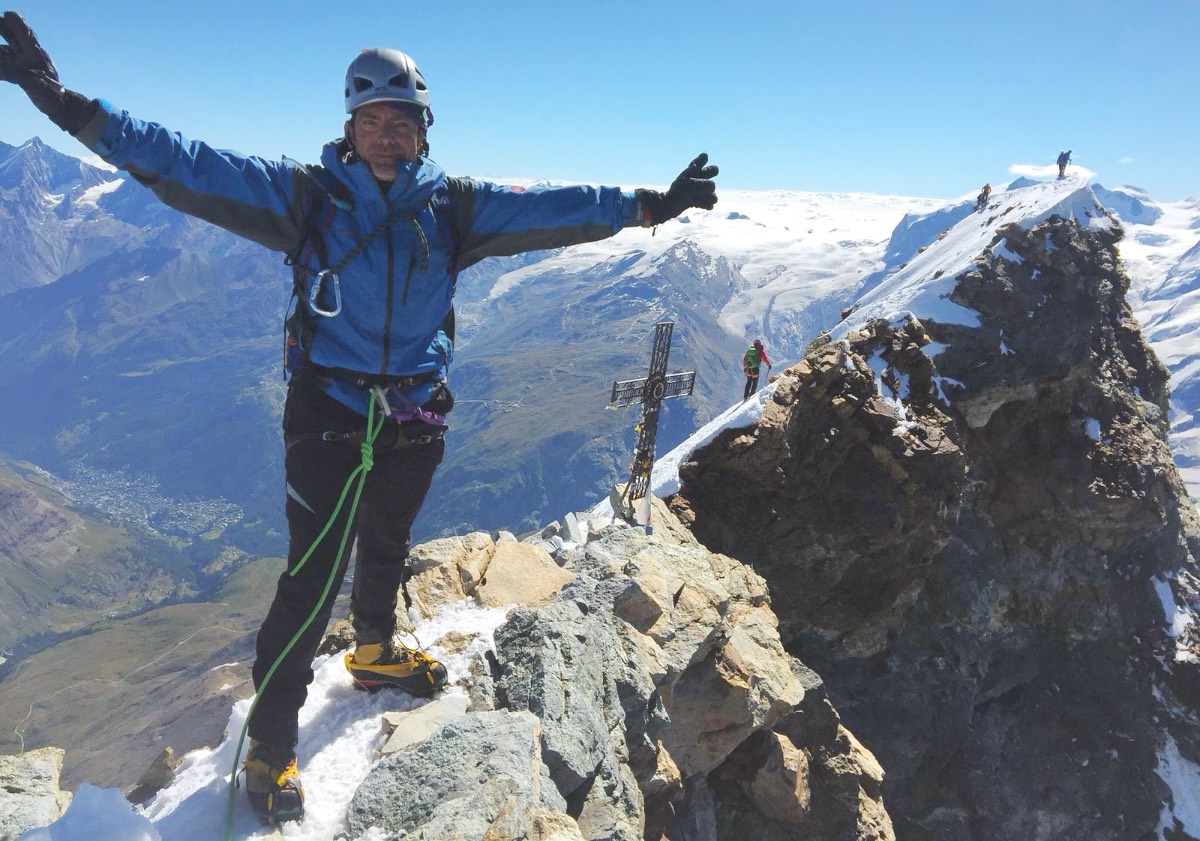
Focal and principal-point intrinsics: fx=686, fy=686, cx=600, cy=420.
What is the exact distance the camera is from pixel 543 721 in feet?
22.9

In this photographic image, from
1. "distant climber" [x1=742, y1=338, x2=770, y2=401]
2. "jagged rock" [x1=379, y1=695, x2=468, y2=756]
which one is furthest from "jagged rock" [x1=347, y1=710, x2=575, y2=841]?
"distant climber" [x1=742, y1=338, x2=770, y2=401]

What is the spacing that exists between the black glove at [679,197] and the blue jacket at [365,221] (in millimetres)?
223

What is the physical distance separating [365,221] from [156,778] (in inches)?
365

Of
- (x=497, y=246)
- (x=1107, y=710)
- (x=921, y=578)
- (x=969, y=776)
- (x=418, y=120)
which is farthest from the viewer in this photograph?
(x=1107, y=710)

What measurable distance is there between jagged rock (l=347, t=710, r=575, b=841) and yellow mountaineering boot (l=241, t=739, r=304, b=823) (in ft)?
1.89

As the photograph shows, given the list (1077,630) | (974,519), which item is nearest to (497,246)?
(974,519)

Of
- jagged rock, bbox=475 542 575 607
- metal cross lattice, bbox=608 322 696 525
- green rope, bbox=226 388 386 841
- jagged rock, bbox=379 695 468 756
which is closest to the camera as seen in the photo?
green rope, bbox=226 388 386 841

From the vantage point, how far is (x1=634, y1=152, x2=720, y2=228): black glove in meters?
6.85

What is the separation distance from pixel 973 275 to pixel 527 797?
4058 centimetres

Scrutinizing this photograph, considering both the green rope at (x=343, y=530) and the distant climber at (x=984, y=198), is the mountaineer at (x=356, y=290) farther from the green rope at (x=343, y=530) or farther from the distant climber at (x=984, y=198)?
the distant climber at (x=984, y=198)

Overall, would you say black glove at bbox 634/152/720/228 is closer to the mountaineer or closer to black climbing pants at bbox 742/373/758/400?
the mountaineer

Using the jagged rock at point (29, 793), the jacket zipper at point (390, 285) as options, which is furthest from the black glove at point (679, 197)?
the jagged rock at point (29, 793)

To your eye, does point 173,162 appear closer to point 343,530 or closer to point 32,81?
point 32,81

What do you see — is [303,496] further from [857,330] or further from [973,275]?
[973,275]
